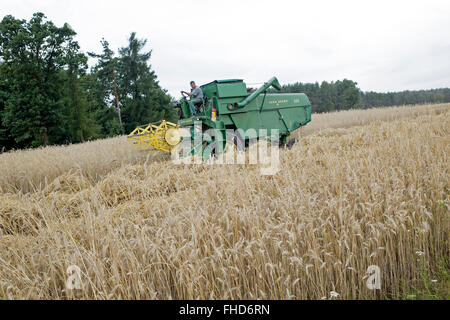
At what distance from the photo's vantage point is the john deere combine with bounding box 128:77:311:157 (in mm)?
7426

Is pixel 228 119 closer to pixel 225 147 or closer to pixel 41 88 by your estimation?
pixel 225 147

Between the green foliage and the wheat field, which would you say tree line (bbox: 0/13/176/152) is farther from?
the wheat field

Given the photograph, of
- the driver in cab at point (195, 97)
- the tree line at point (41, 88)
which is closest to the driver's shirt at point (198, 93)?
the driver in cab at point (195, 97)

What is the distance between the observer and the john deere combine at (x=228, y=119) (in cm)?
743

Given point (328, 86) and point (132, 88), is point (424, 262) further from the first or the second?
point (328, 86)

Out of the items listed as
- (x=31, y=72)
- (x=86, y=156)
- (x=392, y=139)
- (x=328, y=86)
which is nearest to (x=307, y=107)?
(x=392, y=139)

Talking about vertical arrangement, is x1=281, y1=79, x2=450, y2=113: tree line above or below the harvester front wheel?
above

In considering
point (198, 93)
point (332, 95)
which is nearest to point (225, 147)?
point (198, 93)

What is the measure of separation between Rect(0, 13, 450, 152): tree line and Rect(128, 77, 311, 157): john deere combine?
13478mm

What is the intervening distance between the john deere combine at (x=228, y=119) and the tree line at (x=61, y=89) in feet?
44.2

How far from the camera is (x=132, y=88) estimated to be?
3406 centimetres

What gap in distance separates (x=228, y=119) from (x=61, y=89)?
77.6 feet

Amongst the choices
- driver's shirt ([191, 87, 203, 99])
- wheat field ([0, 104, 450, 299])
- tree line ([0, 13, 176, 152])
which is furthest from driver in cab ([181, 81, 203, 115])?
tree line ([0, 13, 176, 152])

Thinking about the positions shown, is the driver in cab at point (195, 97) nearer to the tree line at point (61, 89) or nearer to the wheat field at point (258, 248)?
the wheat field at point (258, 248)
